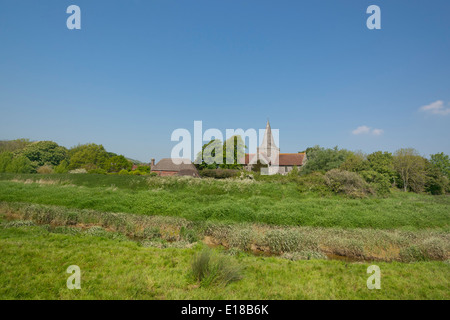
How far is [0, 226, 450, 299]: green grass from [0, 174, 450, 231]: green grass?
Result: 25.8 feet

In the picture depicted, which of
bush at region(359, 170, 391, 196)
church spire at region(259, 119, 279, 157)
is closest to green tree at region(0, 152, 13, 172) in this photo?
church spire at region(259, 119, 279, 157)

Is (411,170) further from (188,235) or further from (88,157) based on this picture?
(88,157)

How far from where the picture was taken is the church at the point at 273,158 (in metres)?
59.7

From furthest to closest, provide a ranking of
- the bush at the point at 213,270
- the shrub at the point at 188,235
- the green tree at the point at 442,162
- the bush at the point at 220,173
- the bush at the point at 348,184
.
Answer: the green tree at the point at 442,162
the bush at the point at 220,173
the bush at the point at 348,184
the shrub at the point at 188,235
the bush at the point at 213,270

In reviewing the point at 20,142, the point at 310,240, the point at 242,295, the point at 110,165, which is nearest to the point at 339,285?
the point at 242,295

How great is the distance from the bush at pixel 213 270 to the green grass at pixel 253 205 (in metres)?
9.40

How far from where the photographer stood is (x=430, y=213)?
60.8 feet

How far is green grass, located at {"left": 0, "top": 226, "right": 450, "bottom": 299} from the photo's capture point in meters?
5.31

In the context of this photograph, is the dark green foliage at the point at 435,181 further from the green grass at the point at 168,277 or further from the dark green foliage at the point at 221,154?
the green grass at the point at 168,277

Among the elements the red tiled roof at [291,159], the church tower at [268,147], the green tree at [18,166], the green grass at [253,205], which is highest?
the church tower at [268,147]

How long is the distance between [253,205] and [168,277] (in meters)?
13.6

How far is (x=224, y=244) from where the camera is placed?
13242 mm

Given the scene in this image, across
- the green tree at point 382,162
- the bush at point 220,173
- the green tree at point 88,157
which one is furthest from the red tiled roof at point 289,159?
the green tree at point 88,157
